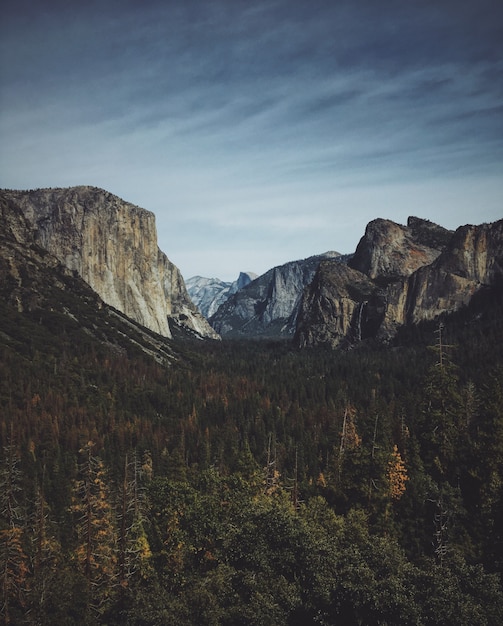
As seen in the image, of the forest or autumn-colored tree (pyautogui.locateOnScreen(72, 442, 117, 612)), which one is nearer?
the forest

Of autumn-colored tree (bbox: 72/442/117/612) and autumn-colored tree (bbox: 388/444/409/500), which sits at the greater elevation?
autumn-colored tree (bbox: 388/444/409/500)

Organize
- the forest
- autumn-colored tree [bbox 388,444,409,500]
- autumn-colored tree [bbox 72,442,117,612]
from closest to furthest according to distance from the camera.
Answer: the forest, autumn-colored tree [bbox 72,442,117,612], autumn-colored tree [bbox 388,444,409,500]

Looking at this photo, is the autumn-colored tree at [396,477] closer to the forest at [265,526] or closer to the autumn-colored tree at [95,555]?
the forest at [265,526]

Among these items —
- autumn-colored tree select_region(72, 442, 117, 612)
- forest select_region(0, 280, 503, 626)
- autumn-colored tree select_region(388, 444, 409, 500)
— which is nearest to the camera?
forest select_region(0, 280, 503, 626)

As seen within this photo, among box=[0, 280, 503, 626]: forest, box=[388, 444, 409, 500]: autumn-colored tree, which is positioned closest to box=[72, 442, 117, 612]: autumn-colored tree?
box=[0, 280, 503, 626]: forest

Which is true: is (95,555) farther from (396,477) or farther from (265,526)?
(396,477)

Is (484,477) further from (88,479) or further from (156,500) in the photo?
(88,479)

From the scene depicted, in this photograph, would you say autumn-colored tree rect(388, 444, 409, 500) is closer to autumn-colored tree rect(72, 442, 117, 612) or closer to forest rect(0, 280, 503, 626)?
forest rect(0, 280, 503, 626)

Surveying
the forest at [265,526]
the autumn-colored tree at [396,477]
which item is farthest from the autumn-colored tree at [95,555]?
the autumn-colored tree at [396,477]

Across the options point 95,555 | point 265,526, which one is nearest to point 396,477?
point 265,526

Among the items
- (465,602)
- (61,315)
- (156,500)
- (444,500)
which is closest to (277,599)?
(465,602)

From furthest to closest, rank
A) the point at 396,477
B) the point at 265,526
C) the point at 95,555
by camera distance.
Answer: the point at 396,477 < the point at 95,555 < the point at 265,526

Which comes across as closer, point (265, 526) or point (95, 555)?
point (265, 526)

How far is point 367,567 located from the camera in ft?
90.0
